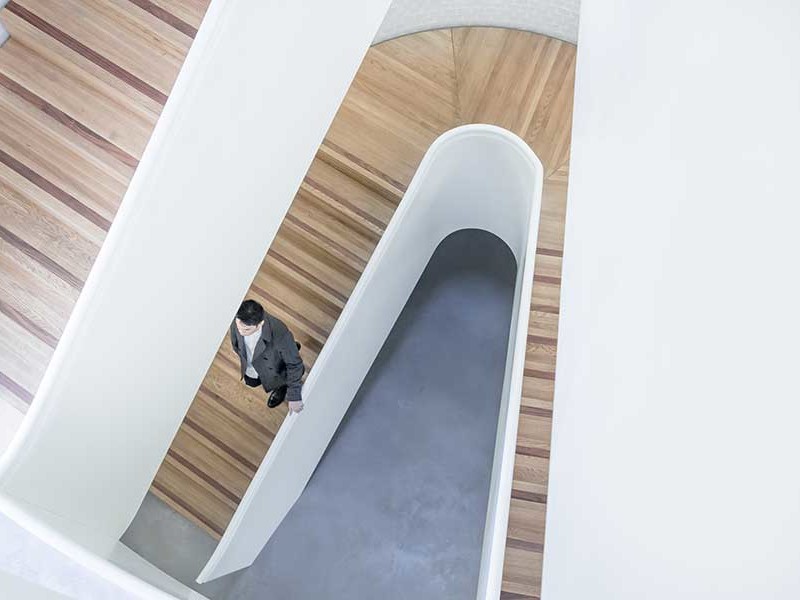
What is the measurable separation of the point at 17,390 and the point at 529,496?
9.42 feet

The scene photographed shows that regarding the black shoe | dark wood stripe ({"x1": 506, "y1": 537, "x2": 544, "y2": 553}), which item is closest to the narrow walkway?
the black shoe

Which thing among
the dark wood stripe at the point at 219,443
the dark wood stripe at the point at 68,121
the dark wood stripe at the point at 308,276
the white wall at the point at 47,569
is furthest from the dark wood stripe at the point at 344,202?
the white wall at the point at 47,569

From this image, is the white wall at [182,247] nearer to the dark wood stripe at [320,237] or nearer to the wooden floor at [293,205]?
the wooden floor at [293,205]

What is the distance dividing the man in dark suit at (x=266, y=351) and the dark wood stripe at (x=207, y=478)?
3.83 ft

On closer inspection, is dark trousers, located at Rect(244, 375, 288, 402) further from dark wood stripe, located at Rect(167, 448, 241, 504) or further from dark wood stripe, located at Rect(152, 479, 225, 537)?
dark wood stripe, located at Rect(152, 479, 225, 537)

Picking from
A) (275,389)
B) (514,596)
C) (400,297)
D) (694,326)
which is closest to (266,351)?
(275,389)

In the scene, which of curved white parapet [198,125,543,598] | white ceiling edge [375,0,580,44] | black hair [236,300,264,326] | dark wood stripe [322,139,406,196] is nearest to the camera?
black hair [236,300,264,326]

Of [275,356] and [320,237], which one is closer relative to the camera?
[275,356]

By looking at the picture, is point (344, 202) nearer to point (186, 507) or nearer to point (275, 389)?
point (275, 389)

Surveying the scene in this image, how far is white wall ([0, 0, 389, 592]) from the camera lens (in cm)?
299

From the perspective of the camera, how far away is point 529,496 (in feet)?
14.7

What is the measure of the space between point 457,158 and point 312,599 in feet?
12.3

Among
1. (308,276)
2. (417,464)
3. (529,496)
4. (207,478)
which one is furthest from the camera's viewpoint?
(417,464)

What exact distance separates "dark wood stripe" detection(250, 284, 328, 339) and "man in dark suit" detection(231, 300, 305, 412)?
90 centimetres
